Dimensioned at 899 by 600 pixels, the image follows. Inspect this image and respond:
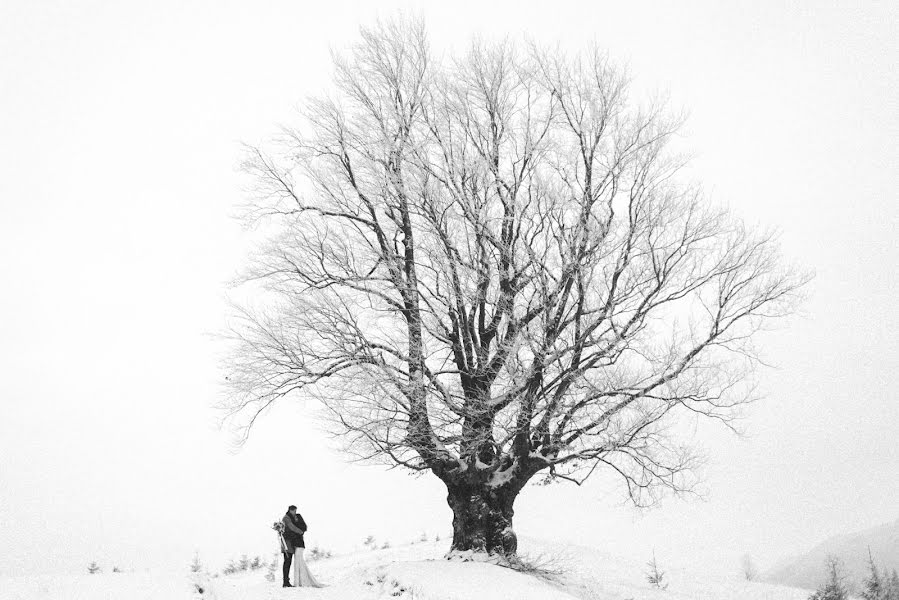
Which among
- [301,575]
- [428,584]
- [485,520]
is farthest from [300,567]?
[485,520]

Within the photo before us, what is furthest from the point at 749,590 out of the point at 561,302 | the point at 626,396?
the point at 561,302

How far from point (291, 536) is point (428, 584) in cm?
295

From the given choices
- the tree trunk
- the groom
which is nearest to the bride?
the groom

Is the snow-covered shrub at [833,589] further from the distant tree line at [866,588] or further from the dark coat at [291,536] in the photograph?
the dark coat at [291,536]

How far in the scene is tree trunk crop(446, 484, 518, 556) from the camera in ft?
44.5

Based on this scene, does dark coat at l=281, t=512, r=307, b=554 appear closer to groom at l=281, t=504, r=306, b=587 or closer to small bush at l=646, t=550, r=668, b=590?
groom at l=281, t=504, r=306, b=587

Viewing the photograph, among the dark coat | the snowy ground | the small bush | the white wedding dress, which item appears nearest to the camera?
the snowy ground

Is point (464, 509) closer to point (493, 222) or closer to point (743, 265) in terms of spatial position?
point (493, 222)

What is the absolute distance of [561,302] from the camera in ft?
44.5

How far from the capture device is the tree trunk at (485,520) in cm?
1357

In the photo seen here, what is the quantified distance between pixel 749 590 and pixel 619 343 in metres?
8.27

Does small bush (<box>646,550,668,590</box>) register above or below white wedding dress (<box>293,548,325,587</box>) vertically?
below

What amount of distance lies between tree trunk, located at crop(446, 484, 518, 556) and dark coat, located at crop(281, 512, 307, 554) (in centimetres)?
347

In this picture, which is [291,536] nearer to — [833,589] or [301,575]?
[301,575]
